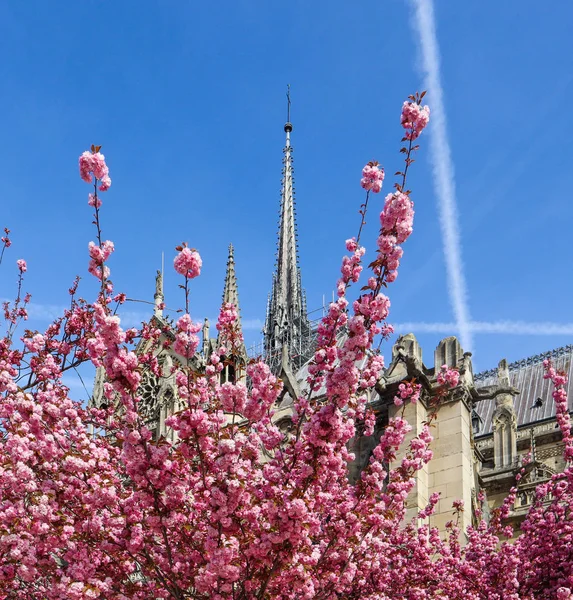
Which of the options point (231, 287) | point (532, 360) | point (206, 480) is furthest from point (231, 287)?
point (206, 480)

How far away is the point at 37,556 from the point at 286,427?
35.8 ft

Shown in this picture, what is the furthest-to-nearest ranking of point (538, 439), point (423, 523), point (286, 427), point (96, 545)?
point (538, 439)
point (286, 427)
point (423, 523)
point (96, 545)

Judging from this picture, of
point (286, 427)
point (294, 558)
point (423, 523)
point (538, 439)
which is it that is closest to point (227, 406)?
point (294, 558)

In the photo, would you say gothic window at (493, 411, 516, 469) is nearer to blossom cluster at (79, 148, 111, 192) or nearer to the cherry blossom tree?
the cherry blossom tree

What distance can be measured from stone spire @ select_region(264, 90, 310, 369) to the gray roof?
600 inches

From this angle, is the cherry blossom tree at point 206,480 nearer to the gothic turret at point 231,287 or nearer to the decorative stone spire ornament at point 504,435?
the decorative stone spire ornament at point 504,435

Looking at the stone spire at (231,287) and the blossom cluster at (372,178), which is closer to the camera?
the blossom cluster at (372,178)

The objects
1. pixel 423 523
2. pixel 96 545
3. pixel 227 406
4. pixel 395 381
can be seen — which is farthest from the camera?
pixel 395 381

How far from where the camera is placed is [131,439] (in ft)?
26.8

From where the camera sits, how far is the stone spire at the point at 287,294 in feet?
205

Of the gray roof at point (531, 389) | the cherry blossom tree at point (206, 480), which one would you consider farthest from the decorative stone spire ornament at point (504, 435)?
the cherry blossom tree at point (206, 480)

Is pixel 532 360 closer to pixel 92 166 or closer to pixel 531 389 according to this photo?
pixel 531 389

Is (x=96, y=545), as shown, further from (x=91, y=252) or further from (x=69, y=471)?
(x=91, y=252)

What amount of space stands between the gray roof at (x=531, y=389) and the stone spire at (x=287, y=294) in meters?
15.2
